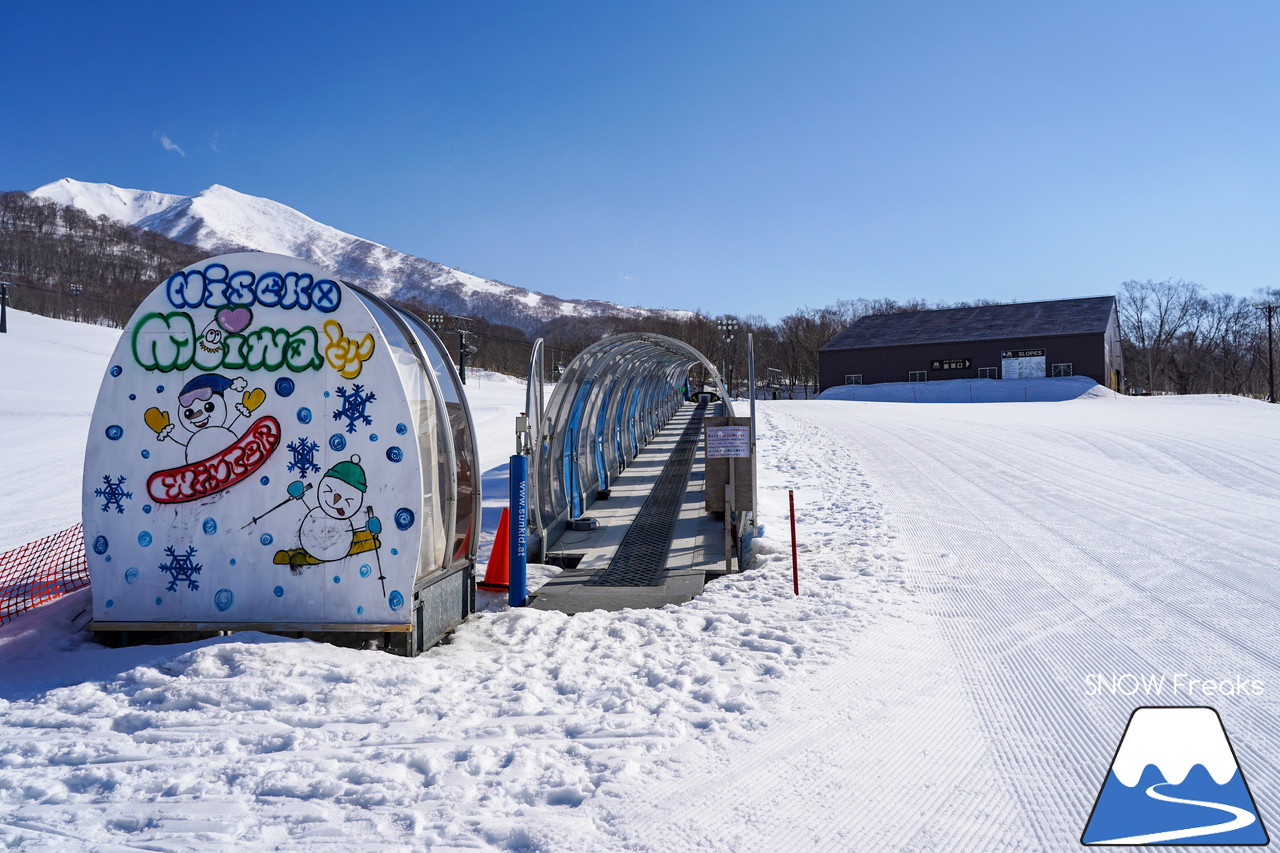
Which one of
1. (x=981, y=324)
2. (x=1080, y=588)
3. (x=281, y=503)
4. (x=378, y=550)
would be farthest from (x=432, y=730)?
(x=981, y=324)

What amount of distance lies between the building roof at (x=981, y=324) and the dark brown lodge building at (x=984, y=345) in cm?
6

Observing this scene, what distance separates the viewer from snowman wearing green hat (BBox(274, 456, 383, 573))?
5078 millimetres

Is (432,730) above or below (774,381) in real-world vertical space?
below

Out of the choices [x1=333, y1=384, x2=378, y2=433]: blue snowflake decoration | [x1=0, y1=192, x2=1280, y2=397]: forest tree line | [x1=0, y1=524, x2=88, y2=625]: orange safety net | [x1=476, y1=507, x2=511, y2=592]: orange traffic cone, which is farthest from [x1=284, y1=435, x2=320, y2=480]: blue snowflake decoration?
[x1=0, y1=192, x2=1280, y2=397]: forest tree line

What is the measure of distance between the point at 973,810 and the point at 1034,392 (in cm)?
4582

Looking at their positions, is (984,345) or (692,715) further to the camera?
(984,345)

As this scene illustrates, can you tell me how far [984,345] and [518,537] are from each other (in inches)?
1850

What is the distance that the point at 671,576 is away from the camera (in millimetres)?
7449

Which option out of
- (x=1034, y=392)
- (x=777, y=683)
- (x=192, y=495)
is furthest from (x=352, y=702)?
(x=1034, y=392)

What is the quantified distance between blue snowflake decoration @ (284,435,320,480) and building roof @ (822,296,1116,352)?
48.7 metres

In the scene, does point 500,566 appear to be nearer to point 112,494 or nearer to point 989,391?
point 112,494

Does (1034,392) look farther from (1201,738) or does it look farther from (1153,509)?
(1201,738)

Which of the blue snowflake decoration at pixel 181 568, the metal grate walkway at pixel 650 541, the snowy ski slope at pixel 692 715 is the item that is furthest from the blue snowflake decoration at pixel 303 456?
the metal grate walkway at pixel 650 541

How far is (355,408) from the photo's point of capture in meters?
5.12
